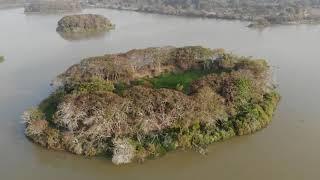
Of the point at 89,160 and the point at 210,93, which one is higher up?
the point at 210,93

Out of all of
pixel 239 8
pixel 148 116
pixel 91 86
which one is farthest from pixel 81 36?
pixel 148 116

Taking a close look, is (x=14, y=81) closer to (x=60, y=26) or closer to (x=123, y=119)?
(x=123, y=119)

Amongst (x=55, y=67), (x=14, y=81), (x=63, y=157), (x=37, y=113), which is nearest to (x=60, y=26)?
(x=55, y=67)

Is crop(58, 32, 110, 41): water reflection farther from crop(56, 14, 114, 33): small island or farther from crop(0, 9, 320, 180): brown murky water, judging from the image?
crop(56, 14, 114, 33): small island

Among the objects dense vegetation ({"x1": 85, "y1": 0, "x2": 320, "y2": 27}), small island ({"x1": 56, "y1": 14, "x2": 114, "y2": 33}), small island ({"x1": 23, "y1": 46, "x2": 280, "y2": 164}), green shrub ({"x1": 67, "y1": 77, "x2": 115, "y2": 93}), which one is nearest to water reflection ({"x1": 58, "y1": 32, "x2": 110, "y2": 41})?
small island ({"x1": 56, "y1": 14, "x2": 114, "y2": 33})

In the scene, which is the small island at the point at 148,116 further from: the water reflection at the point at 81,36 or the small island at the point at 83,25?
the small island at the point at 83,25

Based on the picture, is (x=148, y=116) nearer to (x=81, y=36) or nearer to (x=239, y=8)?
(x=81, y=36)
